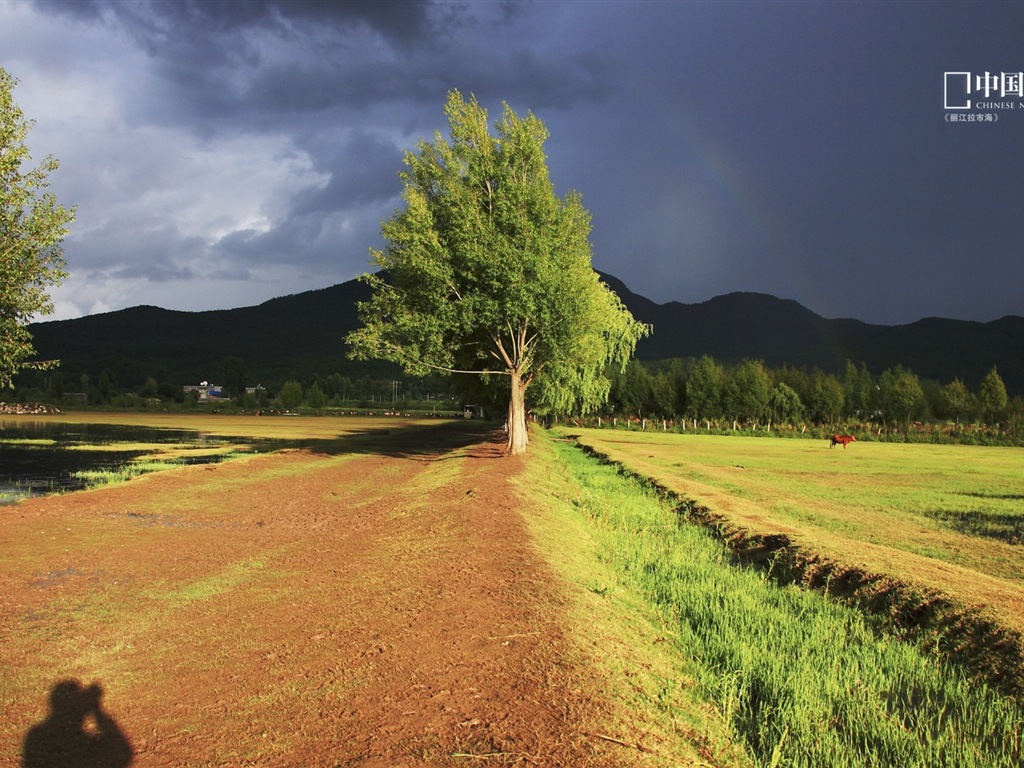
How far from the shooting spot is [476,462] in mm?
30250

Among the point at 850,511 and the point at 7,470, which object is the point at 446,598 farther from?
the point at 7,470

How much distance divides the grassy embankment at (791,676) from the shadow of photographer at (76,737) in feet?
15.4

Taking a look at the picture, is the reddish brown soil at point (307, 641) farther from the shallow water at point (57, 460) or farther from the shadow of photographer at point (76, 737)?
the shallow water at point (57, 460)

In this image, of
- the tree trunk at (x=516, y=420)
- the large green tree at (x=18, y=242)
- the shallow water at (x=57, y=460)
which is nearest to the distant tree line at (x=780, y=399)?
the shallow water at (x=57, y=460)

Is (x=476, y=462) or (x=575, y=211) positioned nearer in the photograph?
(x=476, y=462)

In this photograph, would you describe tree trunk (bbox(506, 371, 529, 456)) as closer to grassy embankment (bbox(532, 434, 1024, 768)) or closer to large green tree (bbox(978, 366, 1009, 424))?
grassy embankment (bbox(532, 434, 1024, 768))

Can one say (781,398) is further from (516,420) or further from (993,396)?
(516,420)

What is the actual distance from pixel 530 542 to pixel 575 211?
2243 cm

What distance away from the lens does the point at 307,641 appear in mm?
8625

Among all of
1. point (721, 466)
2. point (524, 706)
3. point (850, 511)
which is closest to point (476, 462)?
point (850, 511)

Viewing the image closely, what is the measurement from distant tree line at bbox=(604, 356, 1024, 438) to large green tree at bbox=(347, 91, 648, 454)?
9370cm

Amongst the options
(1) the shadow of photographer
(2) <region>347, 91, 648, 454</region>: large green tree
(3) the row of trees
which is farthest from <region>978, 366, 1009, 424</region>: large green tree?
(1) the shadow of photographer

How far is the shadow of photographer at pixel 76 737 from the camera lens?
5770 mm

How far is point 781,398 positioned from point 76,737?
432 feet
